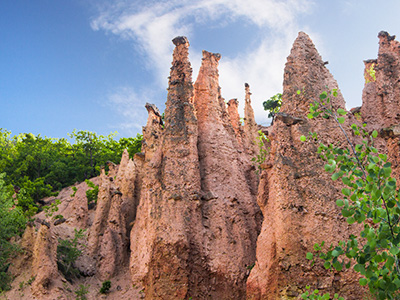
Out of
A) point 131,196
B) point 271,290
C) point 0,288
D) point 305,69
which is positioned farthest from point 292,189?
point 0,288

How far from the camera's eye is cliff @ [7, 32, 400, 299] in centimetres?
1008

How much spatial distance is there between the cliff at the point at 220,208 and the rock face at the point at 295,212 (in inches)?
1.1

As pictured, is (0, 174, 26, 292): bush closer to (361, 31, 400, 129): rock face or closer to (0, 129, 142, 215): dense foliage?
(0, 129, 142, 215): dense foliage

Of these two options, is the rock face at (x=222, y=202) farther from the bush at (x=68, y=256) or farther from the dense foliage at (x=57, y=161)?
the dense foliage at (x=57, y=161)

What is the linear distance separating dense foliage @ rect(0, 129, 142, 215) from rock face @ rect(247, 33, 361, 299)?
26.8 metres

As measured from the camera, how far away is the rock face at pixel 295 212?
960 cm

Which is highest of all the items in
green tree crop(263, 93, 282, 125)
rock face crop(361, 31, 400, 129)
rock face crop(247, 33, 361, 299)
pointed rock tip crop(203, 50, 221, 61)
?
Result: green tree crop(263, 93, 282, 125)

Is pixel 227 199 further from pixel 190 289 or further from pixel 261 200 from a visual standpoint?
pixel 190 289

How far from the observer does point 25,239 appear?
1953 cm

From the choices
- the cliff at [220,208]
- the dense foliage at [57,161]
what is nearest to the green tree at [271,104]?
the dense foliage at [57,161]

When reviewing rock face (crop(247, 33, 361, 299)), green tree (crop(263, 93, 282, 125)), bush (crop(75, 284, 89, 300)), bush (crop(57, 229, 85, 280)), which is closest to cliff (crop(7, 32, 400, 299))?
Result: rock face (crop(247, 33, 361, 299))

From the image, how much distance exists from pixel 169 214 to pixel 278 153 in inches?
167

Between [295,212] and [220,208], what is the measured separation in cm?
386

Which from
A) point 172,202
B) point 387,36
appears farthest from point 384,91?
point 172,202
